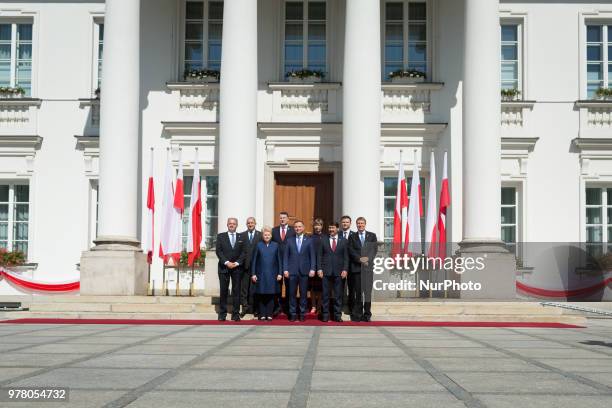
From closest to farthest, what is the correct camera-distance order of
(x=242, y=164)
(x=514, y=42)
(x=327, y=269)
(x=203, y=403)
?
(x=203, y=403) < (x=327, y=269) < (x=242, y=164) < (x=514, y=42)

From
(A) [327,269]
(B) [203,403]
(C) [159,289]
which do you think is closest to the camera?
(B) [203,403]

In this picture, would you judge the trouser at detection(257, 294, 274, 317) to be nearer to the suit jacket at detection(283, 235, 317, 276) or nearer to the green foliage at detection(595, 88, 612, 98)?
the suit jacket at detection(283, 235, 317, 276)

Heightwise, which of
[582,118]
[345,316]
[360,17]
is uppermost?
[360,17]

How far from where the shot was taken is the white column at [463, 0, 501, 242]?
1750 centimetres

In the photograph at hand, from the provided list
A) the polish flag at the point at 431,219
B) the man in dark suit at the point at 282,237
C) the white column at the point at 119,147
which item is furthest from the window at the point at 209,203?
the man in dark suit at the point at 282,237

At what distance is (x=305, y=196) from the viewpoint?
20125mm

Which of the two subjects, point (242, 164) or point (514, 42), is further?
point (514, 42)

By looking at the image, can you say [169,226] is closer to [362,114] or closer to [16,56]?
[362,114]

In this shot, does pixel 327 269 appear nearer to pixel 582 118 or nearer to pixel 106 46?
pixel 106 46

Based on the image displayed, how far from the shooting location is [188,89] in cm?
2000

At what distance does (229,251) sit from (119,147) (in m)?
4.19

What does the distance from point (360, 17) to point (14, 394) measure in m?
13.3

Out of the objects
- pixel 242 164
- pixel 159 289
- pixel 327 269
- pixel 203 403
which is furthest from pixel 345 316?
pixel 203 403

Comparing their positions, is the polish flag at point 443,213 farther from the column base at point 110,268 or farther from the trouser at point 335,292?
the column base at point 110,268
